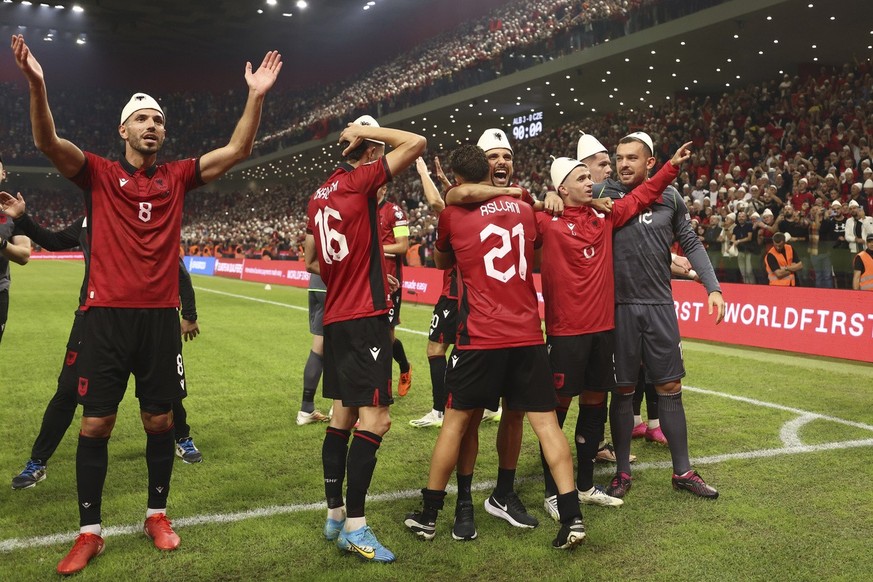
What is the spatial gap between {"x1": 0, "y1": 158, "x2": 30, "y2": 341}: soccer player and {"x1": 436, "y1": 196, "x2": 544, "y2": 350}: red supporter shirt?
9.45ft

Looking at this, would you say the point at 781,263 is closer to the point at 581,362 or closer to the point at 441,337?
the point at 441,337

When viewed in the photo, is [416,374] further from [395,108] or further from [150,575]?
[395,108]

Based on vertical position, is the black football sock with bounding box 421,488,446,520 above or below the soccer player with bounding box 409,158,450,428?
below

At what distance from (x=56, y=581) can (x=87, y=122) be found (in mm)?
67865

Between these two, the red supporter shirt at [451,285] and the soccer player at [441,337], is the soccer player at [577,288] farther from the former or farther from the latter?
the soccer player at [441,337]

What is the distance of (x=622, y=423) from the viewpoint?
5195mm

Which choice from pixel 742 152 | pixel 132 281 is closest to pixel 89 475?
pixel 132 281

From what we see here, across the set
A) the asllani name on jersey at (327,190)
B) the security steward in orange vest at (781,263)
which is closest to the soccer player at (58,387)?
the asllani name on jersey at (327,190)

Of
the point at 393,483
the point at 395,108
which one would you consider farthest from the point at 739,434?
the point at 395,108

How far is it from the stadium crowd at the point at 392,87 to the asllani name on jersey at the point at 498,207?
1931 centimetres

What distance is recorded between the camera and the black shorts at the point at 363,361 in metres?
4.14

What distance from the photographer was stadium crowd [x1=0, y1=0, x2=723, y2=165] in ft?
82.8

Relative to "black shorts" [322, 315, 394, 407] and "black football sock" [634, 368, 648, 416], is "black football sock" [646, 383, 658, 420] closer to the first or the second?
"black football sock" [634, 368, 648, 416]

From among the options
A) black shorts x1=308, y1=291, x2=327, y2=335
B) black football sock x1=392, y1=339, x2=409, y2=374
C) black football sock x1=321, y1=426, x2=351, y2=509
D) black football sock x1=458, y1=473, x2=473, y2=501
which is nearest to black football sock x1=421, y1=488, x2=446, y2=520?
black football sock x1=458, y1=473, x2=473, y2=501
